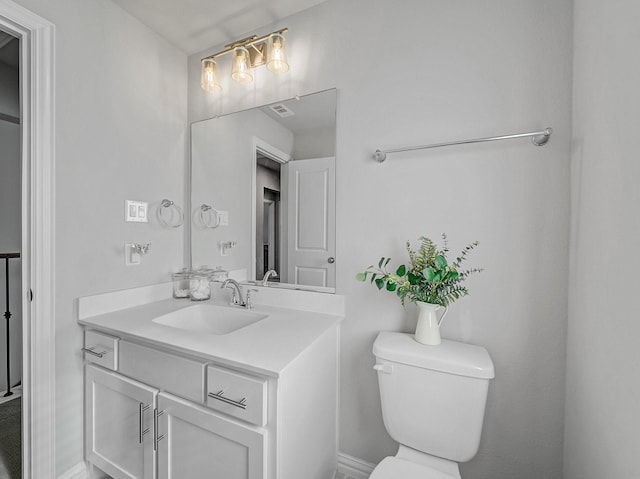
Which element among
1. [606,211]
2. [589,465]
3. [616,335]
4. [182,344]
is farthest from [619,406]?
[182,344]

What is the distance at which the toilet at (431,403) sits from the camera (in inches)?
39.0

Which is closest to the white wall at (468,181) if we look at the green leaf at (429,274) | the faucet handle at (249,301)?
the green leaf at (429,274)

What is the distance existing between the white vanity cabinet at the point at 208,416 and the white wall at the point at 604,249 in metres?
0.84

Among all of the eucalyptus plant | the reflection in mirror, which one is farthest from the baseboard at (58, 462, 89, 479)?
the eucalyptus plant

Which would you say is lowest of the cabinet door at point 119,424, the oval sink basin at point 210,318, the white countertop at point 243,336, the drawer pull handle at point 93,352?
the cabinet door at point 119,424

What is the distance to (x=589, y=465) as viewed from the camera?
0.83 meters

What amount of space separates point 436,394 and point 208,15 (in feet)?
6.95

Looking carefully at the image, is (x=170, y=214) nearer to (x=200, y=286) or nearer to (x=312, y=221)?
(x=200, y=286)

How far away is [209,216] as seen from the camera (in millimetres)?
1817

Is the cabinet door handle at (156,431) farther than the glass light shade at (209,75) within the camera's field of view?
No

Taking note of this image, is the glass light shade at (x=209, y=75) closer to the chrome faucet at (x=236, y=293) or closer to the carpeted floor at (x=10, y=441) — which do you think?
the chrome faucet at (x=236, y=293)

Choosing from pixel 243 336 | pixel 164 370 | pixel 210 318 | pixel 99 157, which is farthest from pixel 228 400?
pixel 99 157

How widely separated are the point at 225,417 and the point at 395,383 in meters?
0.63

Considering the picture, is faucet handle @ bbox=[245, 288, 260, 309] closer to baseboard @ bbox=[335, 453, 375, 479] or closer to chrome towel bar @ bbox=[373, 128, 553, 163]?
baseboard @ bbox=[335, 453, 375, 479]
